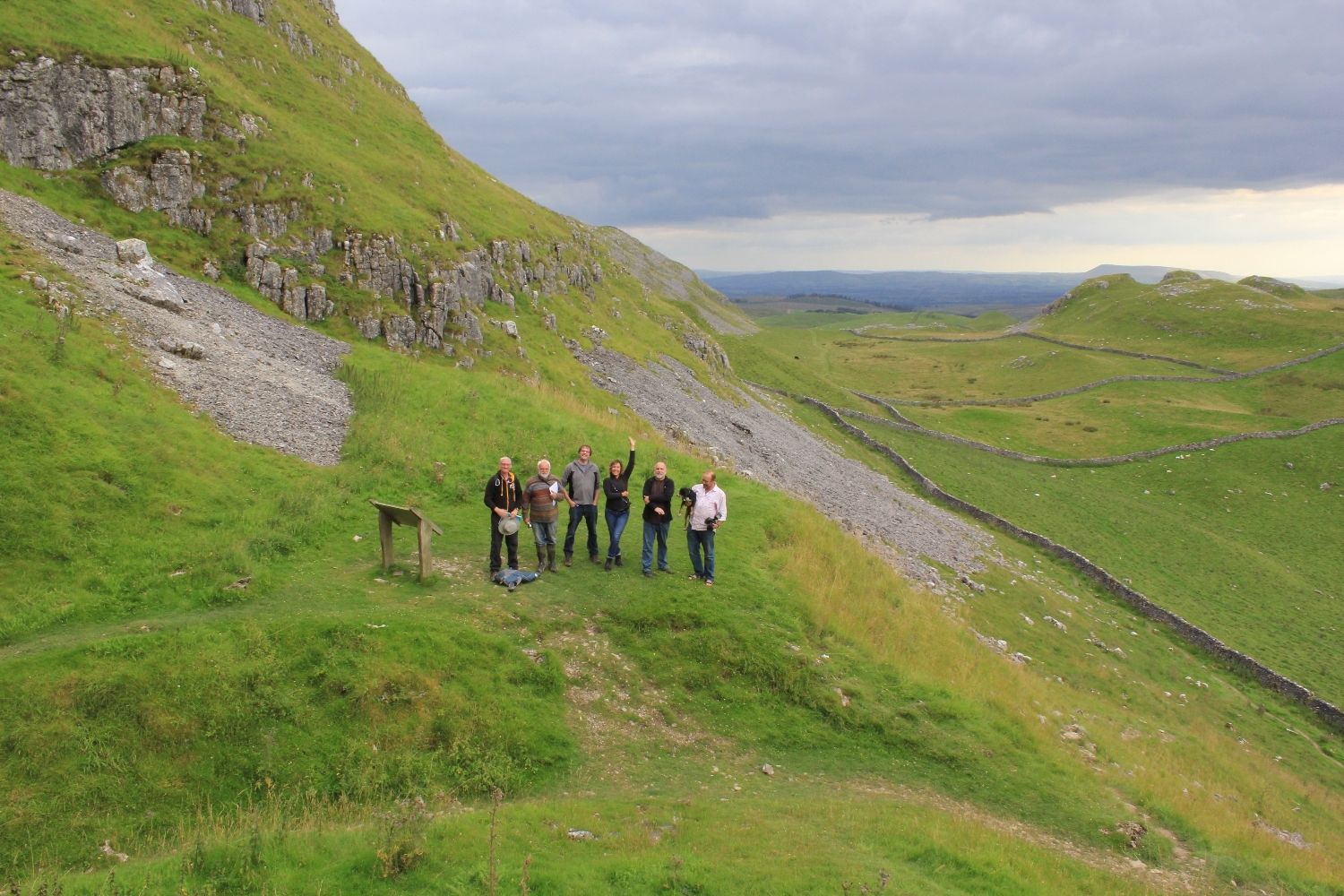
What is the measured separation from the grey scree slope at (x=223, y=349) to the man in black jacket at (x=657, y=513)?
10260 millimetres

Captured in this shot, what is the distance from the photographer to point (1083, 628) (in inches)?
1155

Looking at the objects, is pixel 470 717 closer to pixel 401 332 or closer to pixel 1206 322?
pixel 401 332

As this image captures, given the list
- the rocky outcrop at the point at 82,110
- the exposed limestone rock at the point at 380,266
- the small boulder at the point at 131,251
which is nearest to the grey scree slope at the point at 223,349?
the small boulder at the point at 131,251

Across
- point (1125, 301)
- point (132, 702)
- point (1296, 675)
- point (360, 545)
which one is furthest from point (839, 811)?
point (1125, 301)

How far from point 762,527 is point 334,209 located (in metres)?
28.1

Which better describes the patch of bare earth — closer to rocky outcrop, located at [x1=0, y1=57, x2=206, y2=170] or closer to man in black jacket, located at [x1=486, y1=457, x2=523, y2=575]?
man in black jacket, located at [x1=486, y1=457, x2=523, y2=575]

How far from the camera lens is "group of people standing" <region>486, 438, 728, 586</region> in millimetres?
16119

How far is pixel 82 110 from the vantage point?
3006cm

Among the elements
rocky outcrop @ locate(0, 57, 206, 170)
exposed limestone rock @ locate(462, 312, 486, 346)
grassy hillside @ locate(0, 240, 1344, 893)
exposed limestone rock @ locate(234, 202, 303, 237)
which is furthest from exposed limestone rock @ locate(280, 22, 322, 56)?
grassy hillside @ locate(0, 240, 1344, 893)

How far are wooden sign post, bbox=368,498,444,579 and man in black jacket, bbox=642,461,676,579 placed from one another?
4.97m

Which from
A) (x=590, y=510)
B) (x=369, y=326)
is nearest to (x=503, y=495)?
(x=590, y=510)

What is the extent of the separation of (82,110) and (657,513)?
108 feet

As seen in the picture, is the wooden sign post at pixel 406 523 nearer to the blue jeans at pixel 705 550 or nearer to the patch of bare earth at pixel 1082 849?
the blue jeans at pixel 705 550

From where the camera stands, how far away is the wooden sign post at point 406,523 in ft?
49.4
